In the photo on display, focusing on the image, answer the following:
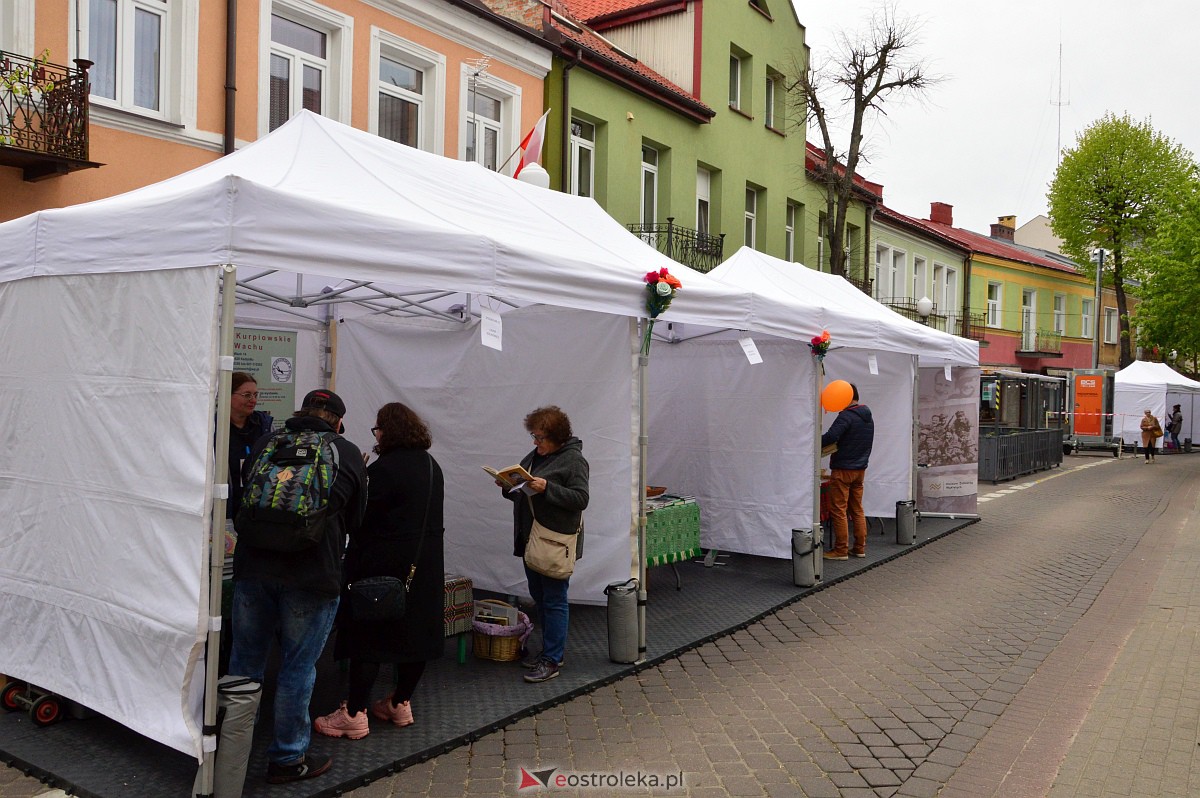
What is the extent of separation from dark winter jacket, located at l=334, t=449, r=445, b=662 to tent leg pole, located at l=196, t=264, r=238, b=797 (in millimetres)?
764

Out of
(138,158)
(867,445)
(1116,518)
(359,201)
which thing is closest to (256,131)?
(138,158)

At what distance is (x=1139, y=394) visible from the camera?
1276 inches

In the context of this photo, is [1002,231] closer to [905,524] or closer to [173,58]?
[905,524]

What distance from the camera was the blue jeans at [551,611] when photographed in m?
5.97

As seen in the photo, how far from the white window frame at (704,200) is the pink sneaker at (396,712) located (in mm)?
16076

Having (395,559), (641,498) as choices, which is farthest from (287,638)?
(641,498)

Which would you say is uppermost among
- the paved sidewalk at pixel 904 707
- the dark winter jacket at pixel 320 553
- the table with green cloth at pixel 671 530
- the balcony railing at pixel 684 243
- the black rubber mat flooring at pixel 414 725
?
the balcony railing at pixel 684 243

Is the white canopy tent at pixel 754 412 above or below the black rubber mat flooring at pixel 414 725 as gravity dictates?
above

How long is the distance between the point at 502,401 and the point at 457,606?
186 cm

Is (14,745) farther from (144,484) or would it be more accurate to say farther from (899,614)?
(899,614)

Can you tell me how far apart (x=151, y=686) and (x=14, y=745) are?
995 mm

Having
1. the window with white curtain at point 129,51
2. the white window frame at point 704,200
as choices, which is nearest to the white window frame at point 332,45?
the window with white curtain at point 129,51

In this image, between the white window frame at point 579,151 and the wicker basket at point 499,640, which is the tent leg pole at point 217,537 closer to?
the wicker basket at point 499,640

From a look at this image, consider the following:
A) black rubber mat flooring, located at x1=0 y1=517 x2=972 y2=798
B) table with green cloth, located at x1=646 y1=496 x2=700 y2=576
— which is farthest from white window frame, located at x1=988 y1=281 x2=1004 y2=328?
black rubber mat flooring, located at x1=0 y1=517 x2=972 y2=798
